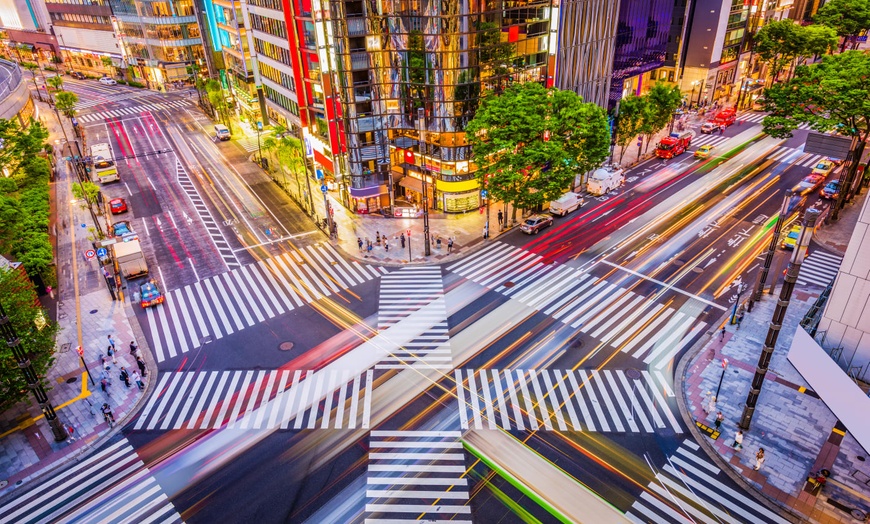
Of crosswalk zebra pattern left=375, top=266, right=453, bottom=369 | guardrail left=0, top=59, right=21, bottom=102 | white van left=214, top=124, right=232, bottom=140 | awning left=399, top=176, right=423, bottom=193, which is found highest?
guardrail left=0, top=59, right=21, bottom=102

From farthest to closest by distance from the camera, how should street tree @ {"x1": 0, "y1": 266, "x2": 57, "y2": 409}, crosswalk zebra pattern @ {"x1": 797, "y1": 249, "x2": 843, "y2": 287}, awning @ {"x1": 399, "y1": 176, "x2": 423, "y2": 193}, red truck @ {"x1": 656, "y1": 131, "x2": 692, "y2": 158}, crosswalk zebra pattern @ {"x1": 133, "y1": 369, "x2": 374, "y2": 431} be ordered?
red truck @ {"x1": 656, "y1": 131, "x2": 692, "y2": 158}, awning @ {"x1": 399, "y1": 176, "x2": 423, "y2": 193}, crosswalk zebra pattern @ {"x1": 797, "y1": 249, "x2": 843, "y2": 287}, crosswalk zebra pattern @ {"x1": 133, "y1": 369, "x2": 374, "y2": 431}, street tree @ {"x1": 0, "y1": 266, "x2": 57, "y2": 409}

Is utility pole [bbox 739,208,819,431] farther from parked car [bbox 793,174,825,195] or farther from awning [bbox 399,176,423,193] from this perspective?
parked car [bbox 793,174,825,195]

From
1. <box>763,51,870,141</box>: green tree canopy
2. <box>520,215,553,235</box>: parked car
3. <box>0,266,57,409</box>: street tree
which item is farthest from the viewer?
<box>520,215,553,235</box>: parked car

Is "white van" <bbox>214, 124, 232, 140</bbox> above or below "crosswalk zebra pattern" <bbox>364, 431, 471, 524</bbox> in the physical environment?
above

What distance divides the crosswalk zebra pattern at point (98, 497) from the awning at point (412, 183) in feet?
131

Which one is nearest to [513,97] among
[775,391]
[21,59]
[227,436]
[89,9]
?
[775,391]

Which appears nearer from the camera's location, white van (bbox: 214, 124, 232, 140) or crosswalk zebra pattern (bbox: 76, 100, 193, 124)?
white van (bbox: 214, 124, 232, 140)

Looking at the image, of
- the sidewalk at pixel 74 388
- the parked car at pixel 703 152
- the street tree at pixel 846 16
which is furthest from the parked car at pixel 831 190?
the sidewalk at pixel 74 388

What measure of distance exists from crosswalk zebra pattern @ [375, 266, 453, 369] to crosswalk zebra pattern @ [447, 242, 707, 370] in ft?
13.1

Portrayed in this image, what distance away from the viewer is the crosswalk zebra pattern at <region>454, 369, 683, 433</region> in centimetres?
3350

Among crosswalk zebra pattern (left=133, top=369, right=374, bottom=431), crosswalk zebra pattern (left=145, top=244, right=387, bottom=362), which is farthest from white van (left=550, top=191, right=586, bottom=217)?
crosswalk zebra pattern (left=133, top=369, right=374, bottom=431)

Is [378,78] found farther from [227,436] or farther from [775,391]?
[775,391]

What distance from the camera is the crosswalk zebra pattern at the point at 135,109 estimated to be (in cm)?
10581

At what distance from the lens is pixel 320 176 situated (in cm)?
6462
